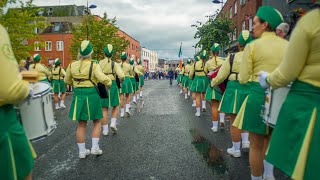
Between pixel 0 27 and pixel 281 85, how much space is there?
2.24 m

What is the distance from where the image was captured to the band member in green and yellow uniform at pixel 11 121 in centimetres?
231

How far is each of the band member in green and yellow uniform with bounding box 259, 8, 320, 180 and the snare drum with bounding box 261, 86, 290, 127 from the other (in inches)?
11.3

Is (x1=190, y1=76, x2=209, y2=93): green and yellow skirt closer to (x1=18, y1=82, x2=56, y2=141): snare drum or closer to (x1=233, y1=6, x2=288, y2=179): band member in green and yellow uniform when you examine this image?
(x1=233, y1=6, x2=288, y2=179): band member in green and yellow uniform

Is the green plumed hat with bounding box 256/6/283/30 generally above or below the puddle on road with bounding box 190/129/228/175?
above

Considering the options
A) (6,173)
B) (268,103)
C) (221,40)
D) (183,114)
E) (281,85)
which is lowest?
(183,114)

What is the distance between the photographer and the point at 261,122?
383 cm

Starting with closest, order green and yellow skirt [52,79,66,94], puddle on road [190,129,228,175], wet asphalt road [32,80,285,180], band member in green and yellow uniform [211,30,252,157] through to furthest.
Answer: wet asphalt road [32,80,285,180] < puddle on road [190,129,228,175] < band member in green and yellow uniform [211,30,252,157] < green and yellow skirt [52,79,66,94]

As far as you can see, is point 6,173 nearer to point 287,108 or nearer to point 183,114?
point 287,108

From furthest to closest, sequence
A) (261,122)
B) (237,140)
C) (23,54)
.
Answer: (23,54)
(237,140)
(261,122)

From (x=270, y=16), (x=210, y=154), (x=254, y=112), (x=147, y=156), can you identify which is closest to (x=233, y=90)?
(x=210, y=154)

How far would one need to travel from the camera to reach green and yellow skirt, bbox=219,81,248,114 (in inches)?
231

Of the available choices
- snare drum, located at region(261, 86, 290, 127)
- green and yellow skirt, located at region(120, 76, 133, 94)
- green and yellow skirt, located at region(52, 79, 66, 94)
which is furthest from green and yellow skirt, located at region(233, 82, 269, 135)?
green and yellow skirt, located at region(52, 79, 66, 94)

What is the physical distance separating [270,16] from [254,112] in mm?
1120

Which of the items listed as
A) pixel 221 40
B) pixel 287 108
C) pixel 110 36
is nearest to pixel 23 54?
pixel 221 40
